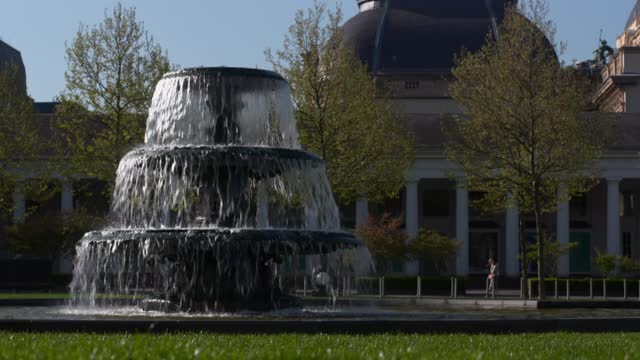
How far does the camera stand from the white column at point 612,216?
6744cm

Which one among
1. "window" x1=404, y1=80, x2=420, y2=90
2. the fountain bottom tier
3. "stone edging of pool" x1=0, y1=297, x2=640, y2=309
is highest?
"window" x1=404, y1=80, x2=420, y2=90

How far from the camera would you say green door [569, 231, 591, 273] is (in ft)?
241

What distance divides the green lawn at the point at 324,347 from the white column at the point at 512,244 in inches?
1988

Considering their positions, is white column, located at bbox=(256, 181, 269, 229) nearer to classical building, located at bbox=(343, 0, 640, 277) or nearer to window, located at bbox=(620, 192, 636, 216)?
classical building, located at bbox=(343, 0, 640, 277)

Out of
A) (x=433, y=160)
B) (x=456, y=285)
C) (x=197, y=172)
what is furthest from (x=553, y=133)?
(x=433, y=160)

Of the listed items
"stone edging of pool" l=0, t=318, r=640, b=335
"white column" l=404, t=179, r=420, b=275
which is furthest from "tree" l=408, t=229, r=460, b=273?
"stone edging of pool" l=0, t=318, r=640, b=335

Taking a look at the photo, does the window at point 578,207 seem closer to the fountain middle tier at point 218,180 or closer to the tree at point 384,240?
the tree at point 384,240

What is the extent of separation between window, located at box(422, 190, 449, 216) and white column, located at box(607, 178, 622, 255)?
11.3 meters

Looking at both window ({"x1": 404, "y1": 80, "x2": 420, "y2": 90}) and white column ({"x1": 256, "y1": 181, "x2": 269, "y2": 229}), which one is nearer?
white column ({"x1": 256, "y1": 181, "x2": 269, "y2": 229})

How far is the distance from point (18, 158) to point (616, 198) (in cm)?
3580

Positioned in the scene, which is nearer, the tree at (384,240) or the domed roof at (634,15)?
the tree at (384,240)

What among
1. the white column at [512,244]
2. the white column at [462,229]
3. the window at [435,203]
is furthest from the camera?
the window at [435,203]

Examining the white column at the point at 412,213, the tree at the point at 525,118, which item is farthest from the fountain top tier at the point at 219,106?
the white column at the point at 412,213

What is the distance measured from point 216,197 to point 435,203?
53.9m
